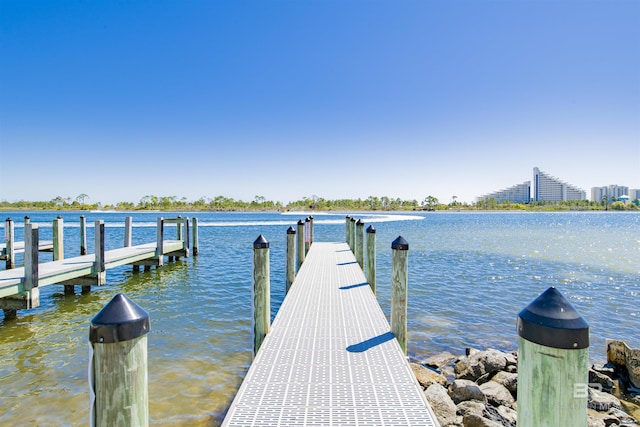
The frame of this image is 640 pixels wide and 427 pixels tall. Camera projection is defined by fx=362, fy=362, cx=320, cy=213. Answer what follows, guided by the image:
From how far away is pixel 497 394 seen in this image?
5770mm

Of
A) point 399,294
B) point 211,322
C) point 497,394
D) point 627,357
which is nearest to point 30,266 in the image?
point 211,322

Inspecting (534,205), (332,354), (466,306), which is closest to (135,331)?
(332,354)

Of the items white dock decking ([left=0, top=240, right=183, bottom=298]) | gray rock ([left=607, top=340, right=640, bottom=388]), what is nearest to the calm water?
gray rock ([left=607, top=340, right=640, bottom=388])

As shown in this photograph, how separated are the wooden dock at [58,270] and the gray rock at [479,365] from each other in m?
10.0

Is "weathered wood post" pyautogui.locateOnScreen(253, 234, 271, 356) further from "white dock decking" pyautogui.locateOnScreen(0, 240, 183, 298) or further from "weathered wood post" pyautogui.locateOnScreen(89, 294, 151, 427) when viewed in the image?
"white dock decking" pyautogui.locateOnScreen(0, 240, 183, 298)

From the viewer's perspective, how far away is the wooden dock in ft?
29.2

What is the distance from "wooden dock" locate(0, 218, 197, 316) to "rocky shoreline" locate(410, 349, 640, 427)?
367 inches

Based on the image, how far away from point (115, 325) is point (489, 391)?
5.95 m

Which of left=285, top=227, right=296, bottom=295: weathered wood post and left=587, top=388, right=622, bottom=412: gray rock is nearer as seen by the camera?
left=587, top=388, right=622, bottom=412: gray rock

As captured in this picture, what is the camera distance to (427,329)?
9.13 metres

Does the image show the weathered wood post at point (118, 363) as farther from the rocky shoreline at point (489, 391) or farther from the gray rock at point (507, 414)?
the gray rock at point (507, 414)

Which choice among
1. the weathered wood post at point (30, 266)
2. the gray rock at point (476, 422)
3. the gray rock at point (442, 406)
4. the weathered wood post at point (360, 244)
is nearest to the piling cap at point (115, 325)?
the gray rock at point (442, 406)

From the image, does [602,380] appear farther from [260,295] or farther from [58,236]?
[58,236]

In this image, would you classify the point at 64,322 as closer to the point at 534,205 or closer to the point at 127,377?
the point at 127,377
